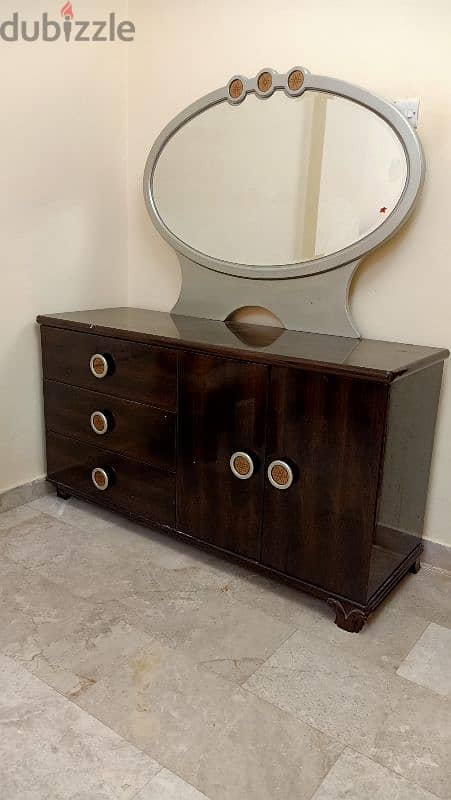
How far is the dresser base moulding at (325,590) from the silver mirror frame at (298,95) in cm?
84

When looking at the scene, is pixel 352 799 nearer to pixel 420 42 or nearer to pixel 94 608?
pixel 94 608

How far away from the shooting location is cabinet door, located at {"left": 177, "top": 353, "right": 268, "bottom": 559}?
5.41 ft

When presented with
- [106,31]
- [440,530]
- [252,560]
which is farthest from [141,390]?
[106,31]

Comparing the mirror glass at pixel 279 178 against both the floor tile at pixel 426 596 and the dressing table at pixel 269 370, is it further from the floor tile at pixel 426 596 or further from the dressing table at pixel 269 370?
the floor tile at pixel 426 596

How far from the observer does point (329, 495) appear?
61.1 inches

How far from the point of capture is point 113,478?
2051 millimetres

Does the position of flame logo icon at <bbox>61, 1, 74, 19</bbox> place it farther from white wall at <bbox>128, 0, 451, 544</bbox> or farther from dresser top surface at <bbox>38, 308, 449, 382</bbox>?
dresser top surface at <bbox>38, 308, 449, 382</bbox>

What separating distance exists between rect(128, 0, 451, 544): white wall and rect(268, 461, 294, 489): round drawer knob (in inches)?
20.4

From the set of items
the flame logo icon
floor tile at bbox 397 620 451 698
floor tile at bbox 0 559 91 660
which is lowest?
floor tile at bbox 397 620 451 698

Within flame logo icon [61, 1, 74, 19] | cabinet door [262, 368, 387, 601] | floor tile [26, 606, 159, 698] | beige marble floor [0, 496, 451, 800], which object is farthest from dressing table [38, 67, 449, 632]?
flame logo icon [61, 1, 74, 19]

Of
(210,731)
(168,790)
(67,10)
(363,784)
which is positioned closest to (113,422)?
(210,731)

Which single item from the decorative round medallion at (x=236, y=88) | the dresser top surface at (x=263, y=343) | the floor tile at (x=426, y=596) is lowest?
the floor tile at (x=426, y=596)

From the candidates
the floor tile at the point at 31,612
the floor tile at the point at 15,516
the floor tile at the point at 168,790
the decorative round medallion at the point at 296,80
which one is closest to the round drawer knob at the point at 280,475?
the floor tile at the point at 31,612

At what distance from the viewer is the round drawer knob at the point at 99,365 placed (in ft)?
6.40
